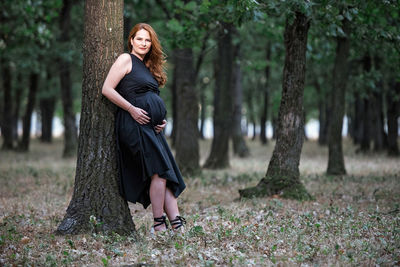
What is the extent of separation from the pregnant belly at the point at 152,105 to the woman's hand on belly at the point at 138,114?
0.29ft

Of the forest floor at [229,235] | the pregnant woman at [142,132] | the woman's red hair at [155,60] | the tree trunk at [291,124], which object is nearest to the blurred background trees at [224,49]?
the tree trunk at [291,124]

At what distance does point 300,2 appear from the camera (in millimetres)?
6379

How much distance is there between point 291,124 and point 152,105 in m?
3.77

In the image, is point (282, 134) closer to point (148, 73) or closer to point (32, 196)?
point (148, 73)

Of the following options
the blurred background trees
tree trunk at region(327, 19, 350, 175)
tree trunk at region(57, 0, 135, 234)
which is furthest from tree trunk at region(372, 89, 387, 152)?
tree trunk at region(57, 0, 135, 234)

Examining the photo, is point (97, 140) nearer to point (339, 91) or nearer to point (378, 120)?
point (339, 91)

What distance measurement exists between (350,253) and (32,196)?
6.32 meters

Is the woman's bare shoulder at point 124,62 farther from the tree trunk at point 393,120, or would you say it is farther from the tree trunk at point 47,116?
the tree trunk at point 47,116

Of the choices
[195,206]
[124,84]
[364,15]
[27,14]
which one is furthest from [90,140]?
[27,14]

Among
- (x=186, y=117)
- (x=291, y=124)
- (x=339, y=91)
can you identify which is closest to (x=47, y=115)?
(x=186, y=117)

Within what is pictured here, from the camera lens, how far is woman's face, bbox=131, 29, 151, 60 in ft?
16.6

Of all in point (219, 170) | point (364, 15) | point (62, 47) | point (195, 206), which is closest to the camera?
point (195, 206)

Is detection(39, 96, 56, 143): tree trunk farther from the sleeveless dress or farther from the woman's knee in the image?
the woman's knee

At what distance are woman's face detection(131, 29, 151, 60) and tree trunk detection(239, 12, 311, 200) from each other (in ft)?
12.0
